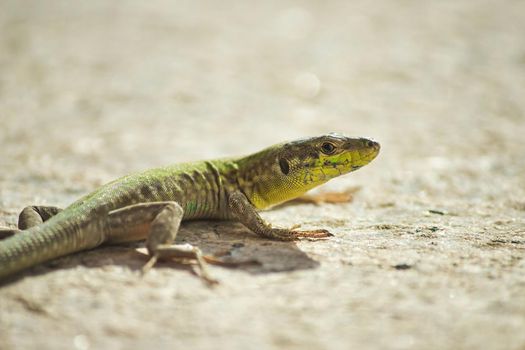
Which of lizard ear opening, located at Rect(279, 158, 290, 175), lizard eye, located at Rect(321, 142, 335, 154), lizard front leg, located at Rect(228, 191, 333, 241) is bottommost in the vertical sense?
lizard front leg, located at Rect(228, 191, 333, 241)

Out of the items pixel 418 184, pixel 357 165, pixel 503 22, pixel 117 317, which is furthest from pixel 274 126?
pixel 503 22

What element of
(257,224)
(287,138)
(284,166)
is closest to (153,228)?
(257,224)

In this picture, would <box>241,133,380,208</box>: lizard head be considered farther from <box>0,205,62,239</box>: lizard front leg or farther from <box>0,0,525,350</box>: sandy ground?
<box>0,205,62,239</box>: lizard front leg

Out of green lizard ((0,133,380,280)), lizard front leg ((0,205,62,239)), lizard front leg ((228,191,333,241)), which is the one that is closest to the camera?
green lizard ((0,133,380,280))

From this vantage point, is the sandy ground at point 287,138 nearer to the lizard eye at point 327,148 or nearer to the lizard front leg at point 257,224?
the lizard front leg at point 257,224

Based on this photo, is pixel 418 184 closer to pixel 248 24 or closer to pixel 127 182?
pixel 127 182

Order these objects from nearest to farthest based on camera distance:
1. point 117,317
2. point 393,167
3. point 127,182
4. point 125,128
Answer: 1. point 117,317
2. point 127,182
3. point 393,167
4. point 125,128

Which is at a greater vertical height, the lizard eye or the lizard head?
the lizard eye

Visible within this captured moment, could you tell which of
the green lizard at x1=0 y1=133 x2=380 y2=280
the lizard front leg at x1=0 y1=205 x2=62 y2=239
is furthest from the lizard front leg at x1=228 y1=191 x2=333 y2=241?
the lizard front leg at x1=0 y1=205 x2=62 y2=239
